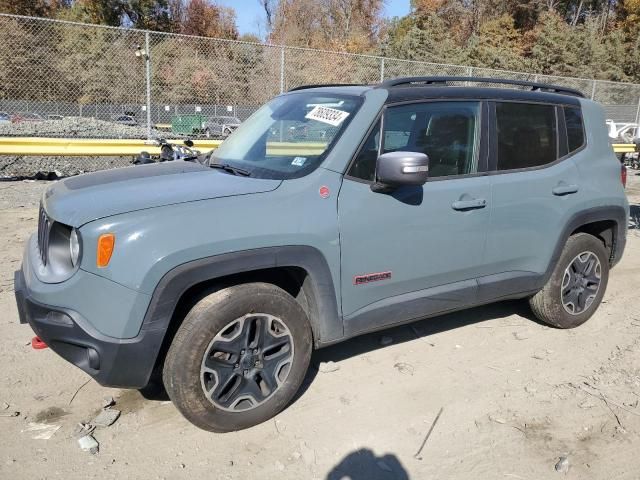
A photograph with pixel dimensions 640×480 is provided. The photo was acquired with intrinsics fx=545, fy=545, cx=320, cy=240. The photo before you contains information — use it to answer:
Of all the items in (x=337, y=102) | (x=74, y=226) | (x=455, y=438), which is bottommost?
(x=455, y=438)

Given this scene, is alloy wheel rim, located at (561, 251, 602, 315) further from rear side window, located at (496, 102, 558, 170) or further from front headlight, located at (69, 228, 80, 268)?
front headlight, located at (69, 228, 80, 268)

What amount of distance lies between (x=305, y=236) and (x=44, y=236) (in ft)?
4.65

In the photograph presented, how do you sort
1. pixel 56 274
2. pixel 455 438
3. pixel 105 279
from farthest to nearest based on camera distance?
Result: pixel 455 438 → pixel 56 274 → pixel 105 279

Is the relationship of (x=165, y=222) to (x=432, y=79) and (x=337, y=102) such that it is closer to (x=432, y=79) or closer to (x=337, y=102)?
(x=337, y=102)

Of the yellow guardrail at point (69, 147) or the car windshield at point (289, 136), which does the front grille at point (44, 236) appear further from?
the yellow guardrail at point (69, 147)

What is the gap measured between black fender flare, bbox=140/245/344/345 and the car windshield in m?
0.48

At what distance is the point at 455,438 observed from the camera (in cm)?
298

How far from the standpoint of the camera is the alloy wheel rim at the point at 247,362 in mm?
2770

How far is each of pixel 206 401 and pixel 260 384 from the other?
329 millimetres

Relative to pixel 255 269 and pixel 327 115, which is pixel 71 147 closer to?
pixel 327 115

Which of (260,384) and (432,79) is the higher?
(432,79)

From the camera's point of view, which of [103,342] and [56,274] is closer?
[103,342]

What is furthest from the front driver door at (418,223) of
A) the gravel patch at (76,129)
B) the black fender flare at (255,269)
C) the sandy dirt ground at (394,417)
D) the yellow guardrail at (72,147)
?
the gravel patch at (76,129)

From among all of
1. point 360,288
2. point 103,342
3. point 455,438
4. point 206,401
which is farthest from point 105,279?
point 455,438
